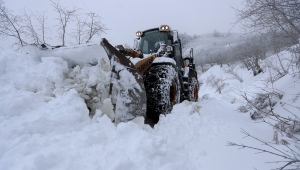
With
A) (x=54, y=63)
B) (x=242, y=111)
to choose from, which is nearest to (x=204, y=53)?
(x=242, y=111)

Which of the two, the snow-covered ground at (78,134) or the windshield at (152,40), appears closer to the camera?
the snow-covered ground at (78,134)

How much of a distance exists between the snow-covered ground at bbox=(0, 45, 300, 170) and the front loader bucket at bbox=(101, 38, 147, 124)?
0.46 feet

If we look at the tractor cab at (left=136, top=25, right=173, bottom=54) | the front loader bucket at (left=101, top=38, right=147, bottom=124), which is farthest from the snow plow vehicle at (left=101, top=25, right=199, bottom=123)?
the tractor cab at (left=136, top=25, right=173, bottom=54)

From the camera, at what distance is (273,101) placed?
3.97 metres

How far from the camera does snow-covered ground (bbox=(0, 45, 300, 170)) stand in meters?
1.47

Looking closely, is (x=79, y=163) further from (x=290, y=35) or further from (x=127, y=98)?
(x=290, y=35)

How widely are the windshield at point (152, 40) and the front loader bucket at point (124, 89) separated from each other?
264 centimetres

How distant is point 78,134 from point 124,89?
101 centimetres

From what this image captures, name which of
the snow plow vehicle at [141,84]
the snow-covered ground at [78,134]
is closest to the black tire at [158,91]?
the snow plow vehicle at [141,84]

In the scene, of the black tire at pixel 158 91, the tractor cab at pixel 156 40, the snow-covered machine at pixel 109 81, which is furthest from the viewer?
the tractor cab at pixel 156 40

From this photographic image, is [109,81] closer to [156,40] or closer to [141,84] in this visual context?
[141,84]

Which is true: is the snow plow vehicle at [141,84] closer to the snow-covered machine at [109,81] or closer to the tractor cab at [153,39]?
the snow-covered machine at [109,81]

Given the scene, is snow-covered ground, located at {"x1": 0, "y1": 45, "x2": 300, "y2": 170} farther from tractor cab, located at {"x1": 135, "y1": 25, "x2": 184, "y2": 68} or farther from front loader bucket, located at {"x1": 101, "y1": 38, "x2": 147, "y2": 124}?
tractor cab, located at {"x1": 135, "y1": 25, "x2": 184, "y2": 68}

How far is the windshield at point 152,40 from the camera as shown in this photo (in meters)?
5.28
